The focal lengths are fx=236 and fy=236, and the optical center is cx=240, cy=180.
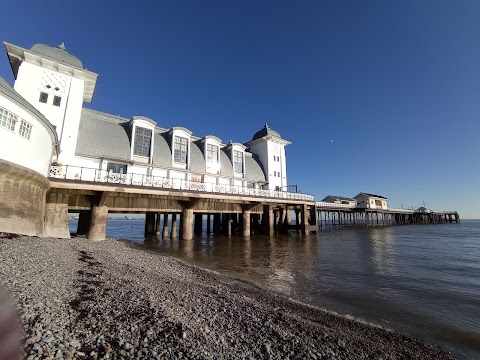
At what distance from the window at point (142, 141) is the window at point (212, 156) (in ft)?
22.9

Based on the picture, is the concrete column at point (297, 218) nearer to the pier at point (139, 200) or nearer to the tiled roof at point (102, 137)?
the pier at point (139, 200)

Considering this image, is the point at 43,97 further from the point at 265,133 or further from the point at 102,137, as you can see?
the point at 265,133

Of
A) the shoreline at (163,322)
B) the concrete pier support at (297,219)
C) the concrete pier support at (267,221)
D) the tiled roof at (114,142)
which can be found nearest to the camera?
the shoreline at (163,322)

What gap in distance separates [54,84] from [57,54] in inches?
123

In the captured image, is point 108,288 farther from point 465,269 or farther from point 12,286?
point 465,269

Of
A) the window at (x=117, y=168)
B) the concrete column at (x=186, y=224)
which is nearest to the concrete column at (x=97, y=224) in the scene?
the window at (x=117, y=168)

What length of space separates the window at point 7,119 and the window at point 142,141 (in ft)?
37.4

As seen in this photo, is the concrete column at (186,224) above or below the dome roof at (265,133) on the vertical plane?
below

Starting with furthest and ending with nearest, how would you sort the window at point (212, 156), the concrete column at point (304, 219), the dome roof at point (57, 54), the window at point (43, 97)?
the concrete column at point (304, 219)
the window at point (212, 156)
the dome roof at point (57, 54)
the window at point (43, 97)

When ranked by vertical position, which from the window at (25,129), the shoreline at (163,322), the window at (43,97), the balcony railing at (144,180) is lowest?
the shoreline at (163,322)

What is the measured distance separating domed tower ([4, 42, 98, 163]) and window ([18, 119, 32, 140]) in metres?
6.31

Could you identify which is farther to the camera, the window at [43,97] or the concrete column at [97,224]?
the window at [43,97]

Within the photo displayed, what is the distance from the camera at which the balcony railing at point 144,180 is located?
55.6ft

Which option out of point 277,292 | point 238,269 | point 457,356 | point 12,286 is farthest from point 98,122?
point 457,356
